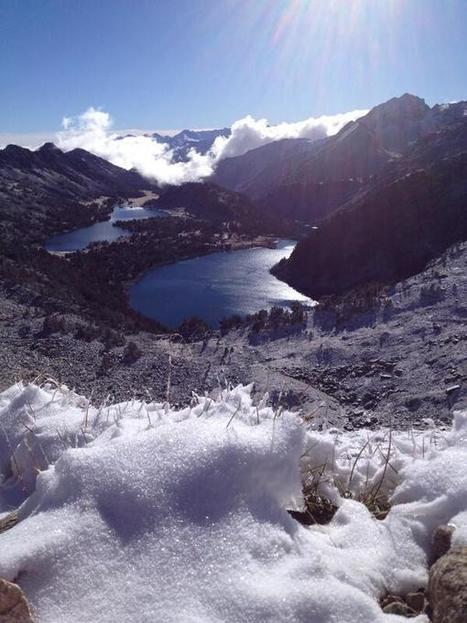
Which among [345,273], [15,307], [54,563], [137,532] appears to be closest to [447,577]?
[137,532]

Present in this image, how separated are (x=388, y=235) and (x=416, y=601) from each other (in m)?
48.8

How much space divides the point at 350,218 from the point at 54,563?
2110 inches

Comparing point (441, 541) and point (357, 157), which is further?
point (357, 157)

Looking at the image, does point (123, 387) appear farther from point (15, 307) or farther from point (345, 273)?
point (345, 273)

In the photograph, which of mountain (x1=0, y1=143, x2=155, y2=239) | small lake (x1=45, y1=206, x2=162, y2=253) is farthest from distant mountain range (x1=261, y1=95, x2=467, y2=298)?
mountain (x1=0, y1=143, x2=155, y2=239)

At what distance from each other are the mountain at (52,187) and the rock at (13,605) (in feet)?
201

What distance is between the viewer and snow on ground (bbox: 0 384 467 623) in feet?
6.85

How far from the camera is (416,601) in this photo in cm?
226

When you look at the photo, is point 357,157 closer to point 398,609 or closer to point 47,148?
point 47,148

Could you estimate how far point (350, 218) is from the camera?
174ft

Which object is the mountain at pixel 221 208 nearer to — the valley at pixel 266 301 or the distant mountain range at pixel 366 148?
the valley at pixel 266 301

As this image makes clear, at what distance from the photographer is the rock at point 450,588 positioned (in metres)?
1.96

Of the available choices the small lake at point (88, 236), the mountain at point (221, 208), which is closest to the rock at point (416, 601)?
the small lake at point (88, 236)

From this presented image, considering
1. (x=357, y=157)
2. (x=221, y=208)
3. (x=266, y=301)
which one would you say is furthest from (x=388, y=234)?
(x=357, y=157)
